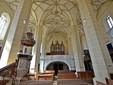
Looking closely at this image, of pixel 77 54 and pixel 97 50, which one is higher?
pixel 77 54

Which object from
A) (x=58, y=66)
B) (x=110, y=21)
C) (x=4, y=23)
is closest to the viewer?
(x=4, y=23)

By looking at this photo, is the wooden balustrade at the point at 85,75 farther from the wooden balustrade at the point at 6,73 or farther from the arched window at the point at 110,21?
the wooden balustrade at the point at 6,73

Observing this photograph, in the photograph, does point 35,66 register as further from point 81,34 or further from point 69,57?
point 81,34

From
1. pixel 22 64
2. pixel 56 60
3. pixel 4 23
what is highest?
pixel 4 23

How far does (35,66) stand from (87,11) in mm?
7358

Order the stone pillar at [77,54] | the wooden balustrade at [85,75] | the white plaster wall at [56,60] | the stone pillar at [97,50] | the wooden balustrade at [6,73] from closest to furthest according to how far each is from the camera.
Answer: the wooden balustrade at [6,73] → the stone pillar at [97,50] → the wooden balustrade at [85,75] → the stone pillar at [77,54] → the white plaster wall at [56,60]

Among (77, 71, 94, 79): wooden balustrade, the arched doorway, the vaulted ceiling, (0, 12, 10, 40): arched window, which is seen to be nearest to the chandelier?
the vaulted ceiling

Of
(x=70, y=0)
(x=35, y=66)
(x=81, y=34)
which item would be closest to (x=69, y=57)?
(x=81, y=34)

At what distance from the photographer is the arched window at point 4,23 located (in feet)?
32.1

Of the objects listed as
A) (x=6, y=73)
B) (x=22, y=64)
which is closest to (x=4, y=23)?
(x=22, y=64)

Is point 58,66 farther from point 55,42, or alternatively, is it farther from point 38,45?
point 38,45

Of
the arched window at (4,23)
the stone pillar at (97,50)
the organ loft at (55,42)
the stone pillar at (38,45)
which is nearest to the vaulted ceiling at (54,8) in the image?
the organ loft at (55,42)

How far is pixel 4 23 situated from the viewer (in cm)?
1012

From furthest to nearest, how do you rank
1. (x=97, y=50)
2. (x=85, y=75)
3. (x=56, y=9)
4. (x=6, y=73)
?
(x=56, y=9), (x=85, y=75), (x=97, y=50), (x=6, y=73)
